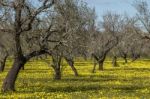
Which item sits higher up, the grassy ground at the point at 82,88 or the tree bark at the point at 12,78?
the tree bark at the point at 12,78

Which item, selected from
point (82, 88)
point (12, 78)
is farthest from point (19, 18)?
point (82, 88)

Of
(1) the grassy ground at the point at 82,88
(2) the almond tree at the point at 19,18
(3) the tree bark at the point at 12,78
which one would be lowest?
(1) the grassy ground at the point at 82,88

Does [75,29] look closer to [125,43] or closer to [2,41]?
[2,41]

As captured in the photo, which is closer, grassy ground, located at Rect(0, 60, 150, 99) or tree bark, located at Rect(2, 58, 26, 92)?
grassy ground, located at Rect(0, 60, 150, 99)

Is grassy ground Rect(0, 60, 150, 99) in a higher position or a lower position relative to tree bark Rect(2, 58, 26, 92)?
lower

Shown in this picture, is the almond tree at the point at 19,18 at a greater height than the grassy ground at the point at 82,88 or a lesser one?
greater

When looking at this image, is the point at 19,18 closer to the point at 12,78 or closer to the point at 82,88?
the point at 12,78

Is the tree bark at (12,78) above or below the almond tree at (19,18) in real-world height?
below

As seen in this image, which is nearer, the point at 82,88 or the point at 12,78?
the point at 12,78

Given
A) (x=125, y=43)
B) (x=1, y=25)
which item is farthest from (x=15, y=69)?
(x=125, y=43)

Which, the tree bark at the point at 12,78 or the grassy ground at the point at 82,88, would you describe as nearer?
the grassy ground at the point at 82,88

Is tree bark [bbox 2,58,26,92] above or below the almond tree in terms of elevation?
below

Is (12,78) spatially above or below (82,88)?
above

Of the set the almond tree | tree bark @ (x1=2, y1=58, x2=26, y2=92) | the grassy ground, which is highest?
the almond tree
